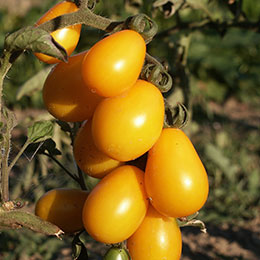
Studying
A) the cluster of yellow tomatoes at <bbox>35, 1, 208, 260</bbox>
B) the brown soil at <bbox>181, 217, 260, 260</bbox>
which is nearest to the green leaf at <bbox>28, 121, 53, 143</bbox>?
the cluster of yellow tomatoes at <bbox>35, 1, 208, 260</bbox>

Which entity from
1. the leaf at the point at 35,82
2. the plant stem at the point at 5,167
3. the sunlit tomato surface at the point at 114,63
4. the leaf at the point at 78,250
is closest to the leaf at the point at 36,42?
the sunlit tomato surface at the point at 114,63

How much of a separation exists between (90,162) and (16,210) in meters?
0.16

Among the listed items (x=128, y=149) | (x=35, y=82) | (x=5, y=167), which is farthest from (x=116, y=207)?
(x=35, y=82)

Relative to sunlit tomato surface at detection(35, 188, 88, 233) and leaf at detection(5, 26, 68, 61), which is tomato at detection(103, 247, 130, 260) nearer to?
sunlit tomato surface at detection(35, 188, 88, 233)

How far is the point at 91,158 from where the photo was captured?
806 mm

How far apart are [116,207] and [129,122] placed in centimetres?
14

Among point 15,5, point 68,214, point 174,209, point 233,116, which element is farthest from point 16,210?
point 15,5

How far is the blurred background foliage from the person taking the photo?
1421 millimetres

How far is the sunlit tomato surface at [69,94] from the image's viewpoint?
30.2 inches

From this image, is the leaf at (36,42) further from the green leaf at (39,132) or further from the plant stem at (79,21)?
the green leaf at (39,132)

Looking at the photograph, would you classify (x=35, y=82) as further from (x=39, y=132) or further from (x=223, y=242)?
(x=223, y=242)

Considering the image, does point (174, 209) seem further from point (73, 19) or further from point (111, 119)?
point (73, 19)

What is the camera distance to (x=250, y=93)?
405 centimetres

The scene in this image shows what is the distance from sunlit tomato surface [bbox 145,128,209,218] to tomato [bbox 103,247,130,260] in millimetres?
109
